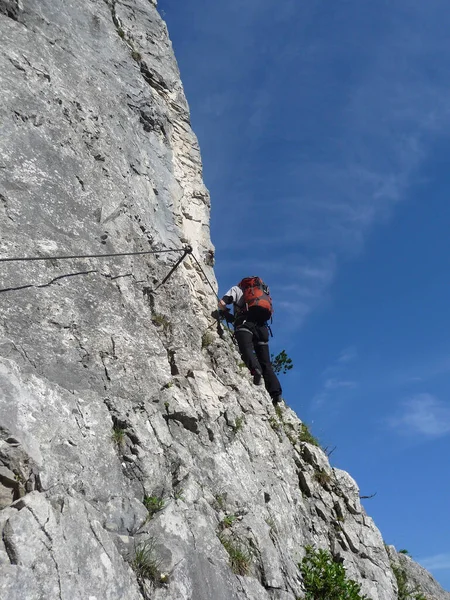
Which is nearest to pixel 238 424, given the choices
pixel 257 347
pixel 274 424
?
pixel 274 424

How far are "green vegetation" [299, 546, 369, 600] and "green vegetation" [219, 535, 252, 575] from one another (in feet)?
3.86

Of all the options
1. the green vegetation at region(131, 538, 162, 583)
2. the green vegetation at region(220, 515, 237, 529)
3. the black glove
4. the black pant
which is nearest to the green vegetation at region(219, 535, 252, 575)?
the green vegetation at region(220, 515, 237, 529)

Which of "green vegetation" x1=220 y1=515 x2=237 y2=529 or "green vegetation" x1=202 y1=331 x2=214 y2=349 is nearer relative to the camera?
"green vegetation" x1=220 y1=515 x2=237 y2=529

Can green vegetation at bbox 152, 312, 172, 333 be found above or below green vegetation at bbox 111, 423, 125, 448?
above

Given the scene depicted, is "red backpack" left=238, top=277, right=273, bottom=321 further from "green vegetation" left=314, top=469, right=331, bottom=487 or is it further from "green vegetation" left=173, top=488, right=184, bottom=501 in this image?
"green vegetation" left=173, top=488, right=184, bottom=501

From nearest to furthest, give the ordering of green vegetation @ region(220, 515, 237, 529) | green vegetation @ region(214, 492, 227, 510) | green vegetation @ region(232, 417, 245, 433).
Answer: green vegetation @ region(220, 515, 237, 529) < green vegetation @ region(214, 492, 227, 510) < green vegetation @ region(232, 417, 245, 433)

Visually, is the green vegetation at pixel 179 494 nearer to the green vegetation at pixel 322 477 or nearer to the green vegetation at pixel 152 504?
the green vegetation at pixel 152 504

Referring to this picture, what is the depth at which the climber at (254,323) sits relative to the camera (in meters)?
12.2

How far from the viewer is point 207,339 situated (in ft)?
36.6

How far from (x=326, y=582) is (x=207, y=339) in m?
4.65

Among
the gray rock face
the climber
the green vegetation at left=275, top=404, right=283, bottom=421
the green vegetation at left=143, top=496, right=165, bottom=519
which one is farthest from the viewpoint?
the climber

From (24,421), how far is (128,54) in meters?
10.2

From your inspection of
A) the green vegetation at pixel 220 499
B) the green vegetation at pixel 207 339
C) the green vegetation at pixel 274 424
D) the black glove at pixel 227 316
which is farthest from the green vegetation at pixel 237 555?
the black glove at pixel 227 316

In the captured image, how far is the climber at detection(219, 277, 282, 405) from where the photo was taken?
40.1 ft
